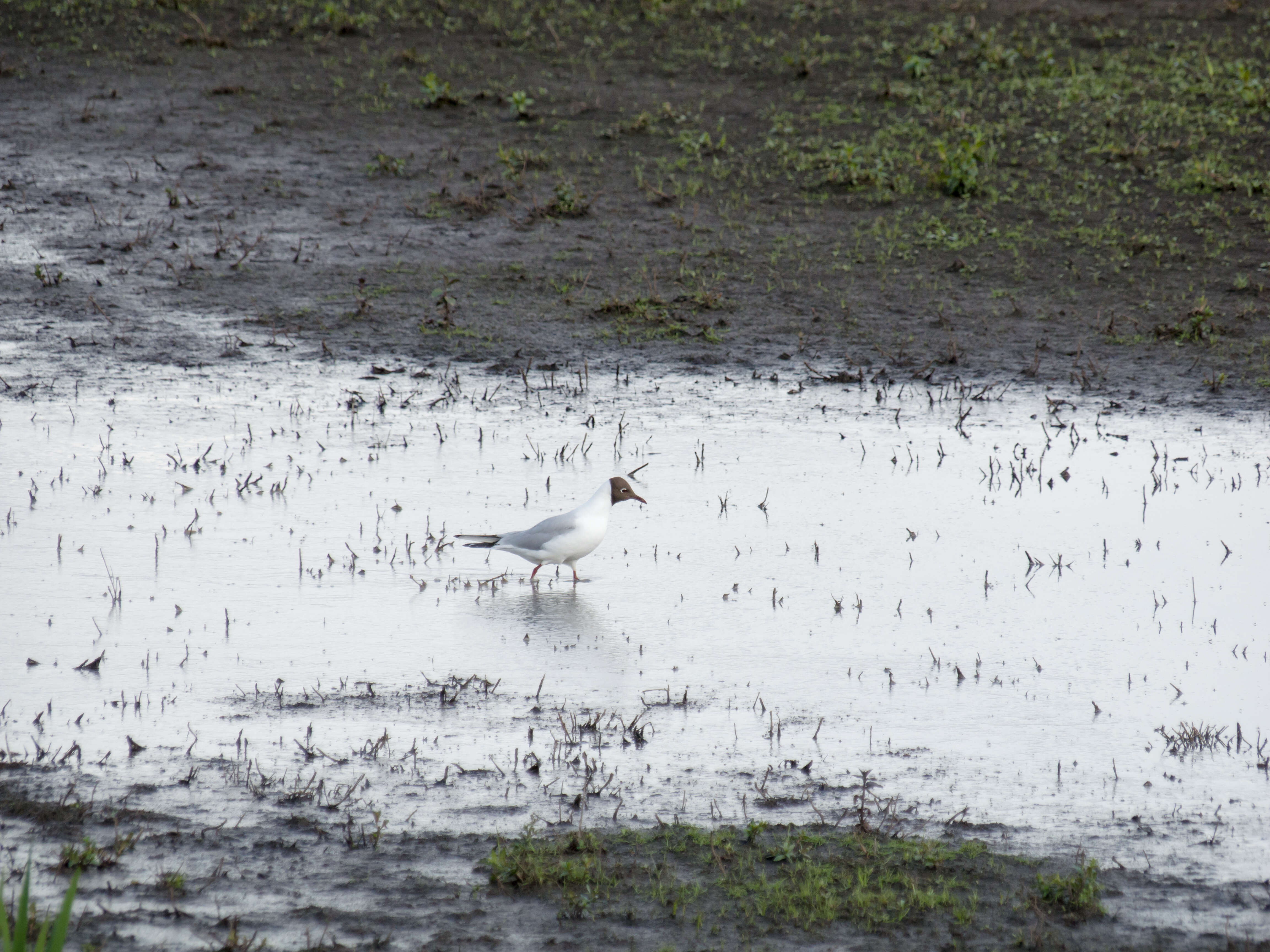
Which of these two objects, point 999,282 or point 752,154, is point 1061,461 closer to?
point 999,282

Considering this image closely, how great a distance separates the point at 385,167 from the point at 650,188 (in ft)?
10.3

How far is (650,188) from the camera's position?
16109 millimetres

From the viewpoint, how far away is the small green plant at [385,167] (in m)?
16.8

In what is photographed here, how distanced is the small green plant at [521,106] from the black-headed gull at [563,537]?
1139cm

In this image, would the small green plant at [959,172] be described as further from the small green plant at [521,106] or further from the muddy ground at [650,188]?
the small green plant at [521,106]

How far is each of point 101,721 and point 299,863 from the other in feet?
5.25

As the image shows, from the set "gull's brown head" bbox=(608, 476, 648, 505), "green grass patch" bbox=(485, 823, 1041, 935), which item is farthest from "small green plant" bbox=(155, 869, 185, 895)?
"gull's brown head" bbox=(608, 476, 648, 505)

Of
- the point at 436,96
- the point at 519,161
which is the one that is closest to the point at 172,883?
the point at 519,161

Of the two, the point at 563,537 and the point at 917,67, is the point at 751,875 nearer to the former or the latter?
the point at 563,537

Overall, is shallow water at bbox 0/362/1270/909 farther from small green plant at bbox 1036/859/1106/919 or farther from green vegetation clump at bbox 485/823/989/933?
small green plant at bbox 1036/859/1106/919

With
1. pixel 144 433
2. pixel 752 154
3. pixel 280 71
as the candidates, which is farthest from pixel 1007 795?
pixel 280 71

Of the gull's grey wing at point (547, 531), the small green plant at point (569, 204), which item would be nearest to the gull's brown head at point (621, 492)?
the gull's grey wing at point (547, 531)

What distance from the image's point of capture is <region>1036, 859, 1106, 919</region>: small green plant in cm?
475

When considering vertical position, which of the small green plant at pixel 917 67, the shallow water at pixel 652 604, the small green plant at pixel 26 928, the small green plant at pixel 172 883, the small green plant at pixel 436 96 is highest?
the small green plant at pixel 917 67
